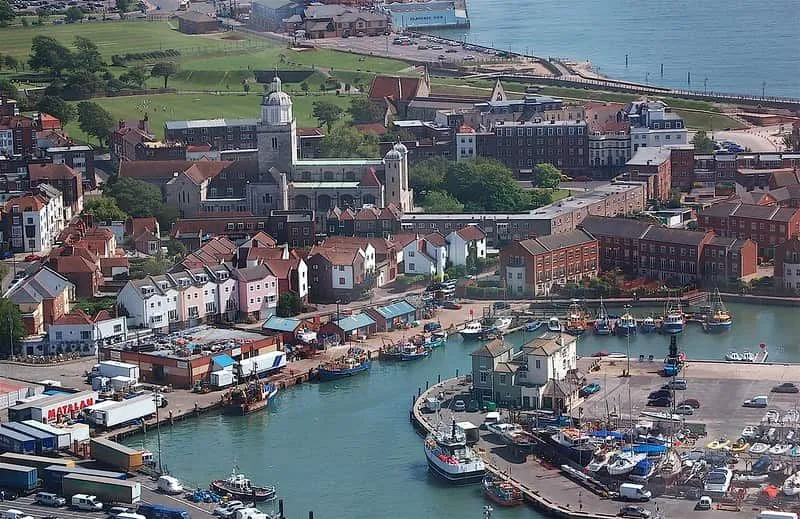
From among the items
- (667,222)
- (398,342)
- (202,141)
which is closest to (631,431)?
Result: (398,342)

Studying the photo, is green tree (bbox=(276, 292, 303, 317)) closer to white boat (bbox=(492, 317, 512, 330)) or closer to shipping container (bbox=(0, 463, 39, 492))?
white boat (bbox=(492, 317, 512, 330))

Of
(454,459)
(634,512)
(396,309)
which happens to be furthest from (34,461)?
(396,309)

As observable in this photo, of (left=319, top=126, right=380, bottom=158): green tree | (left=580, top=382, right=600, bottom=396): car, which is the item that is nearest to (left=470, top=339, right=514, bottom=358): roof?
(left=580, top=382, right=600, bottom=396): car

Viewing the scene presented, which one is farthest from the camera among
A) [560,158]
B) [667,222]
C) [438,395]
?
[560,158]

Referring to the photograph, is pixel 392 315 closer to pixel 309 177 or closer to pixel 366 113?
pixel 309 177

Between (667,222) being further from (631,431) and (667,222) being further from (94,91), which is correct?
(94,91)

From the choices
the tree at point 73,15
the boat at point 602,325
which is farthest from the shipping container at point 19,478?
the tree at point 73,15

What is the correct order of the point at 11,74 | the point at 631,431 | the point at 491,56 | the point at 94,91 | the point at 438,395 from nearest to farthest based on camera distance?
the point at 631,431 < the point at 438,395 < the point at 94,91 < the point at 11,74 < the point at 491,56
